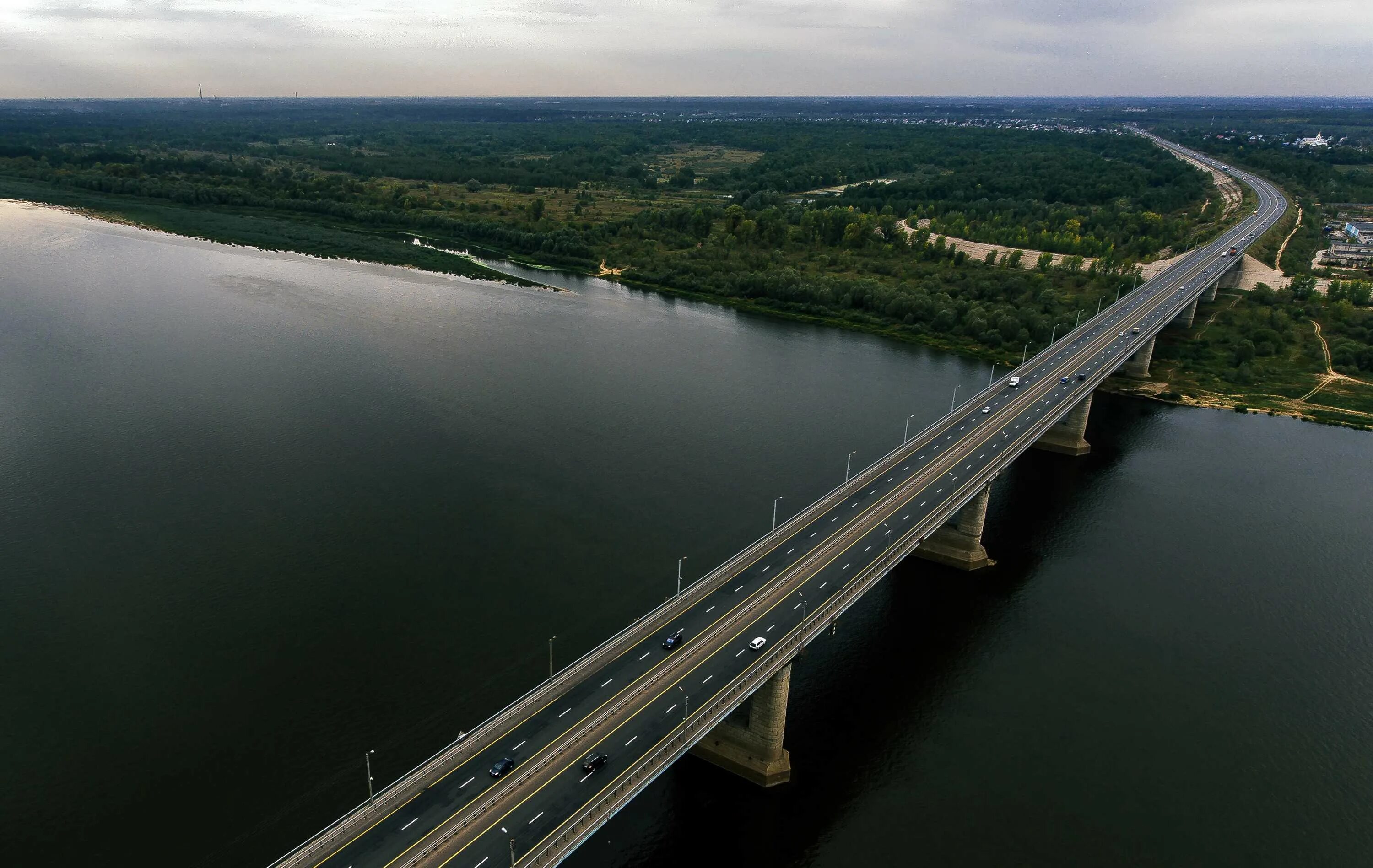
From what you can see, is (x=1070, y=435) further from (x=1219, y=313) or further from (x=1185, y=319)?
(x=1219, y=313)

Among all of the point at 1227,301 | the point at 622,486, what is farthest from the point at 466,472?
the point at 1227,301

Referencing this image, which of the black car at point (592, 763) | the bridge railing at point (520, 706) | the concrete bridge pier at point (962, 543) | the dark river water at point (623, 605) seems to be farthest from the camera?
the concrete bridge pier at point (962, 543)

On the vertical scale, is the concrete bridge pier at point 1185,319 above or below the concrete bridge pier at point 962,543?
above

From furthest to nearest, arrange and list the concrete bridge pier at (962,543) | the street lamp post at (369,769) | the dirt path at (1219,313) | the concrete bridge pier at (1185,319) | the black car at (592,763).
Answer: the concrete bridge pier at (1185,319)
the dirt path at (1219,313)
the concrete bridge pier at (962,543)
the street lamp post at (369,769)
the black car at (592,763)

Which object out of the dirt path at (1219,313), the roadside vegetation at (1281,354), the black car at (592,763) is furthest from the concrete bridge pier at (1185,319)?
the black car at (592,763)

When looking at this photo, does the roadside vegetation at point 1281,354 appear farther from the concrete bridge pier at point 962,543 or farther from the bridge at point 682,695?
the concrete bridge pier at point 962,543

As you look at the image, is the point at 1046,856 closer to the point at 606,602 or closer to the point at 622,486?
the point at 606,602
